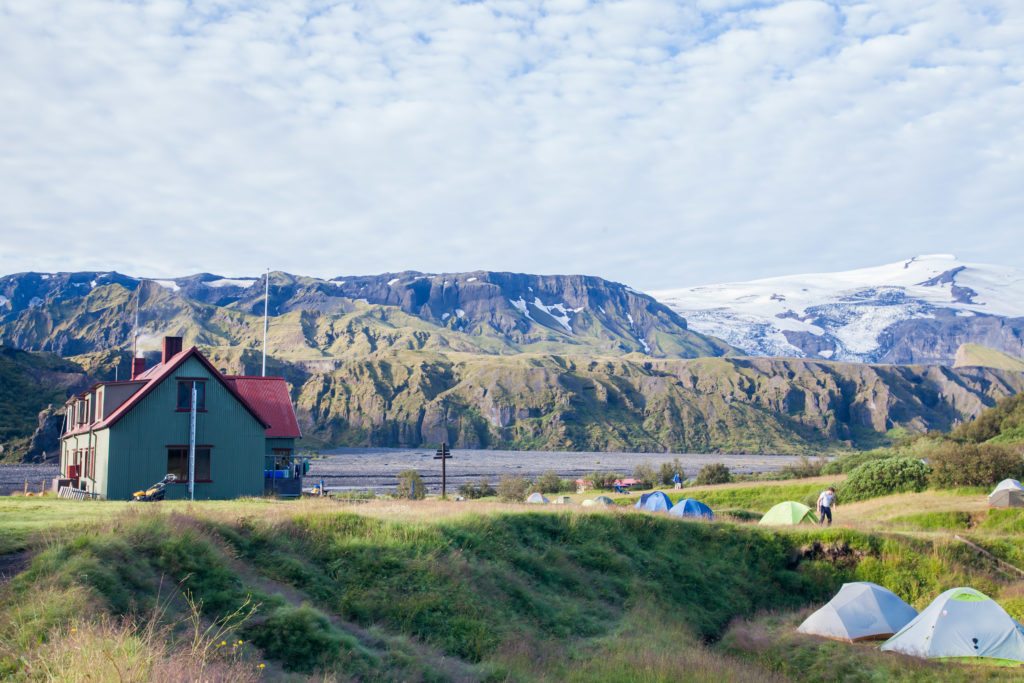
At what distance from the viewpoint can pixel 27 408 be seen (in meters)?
179

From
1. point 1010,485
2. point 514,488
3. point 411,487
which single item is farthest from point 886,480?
point 411,487

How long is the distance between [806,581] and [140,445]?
29.8 metres

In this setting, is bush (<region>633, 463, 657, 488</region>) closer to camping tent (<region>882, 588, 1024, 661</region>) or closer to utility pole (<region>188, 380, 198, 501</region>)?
utility pole (<region>188, 380, 198, 501</region>)

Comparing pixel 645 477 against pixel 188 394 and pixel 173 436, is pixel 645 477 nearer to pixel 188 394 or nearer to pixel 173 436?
pixel 188 394

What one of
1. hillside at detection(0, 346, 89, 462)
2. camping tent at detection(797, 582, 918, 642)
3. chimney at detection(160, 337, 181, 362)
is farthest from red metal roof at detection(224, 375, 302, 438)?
hillside at detection(0, 346, 89, 462)

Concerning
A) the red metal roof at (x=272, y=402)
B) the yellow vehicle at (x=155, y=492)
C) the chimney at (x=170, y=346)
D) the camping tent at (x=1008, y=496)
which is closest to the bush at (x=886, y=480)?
the camping tent at (x=1008, y=496)

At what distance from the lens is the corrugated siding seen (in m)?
40.2

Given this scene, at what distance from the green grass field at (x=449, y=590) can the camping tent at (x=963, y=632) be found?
1554 mm

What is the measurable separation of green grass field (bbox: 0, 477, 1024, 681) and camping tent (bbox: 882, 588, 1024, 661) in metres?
1.55

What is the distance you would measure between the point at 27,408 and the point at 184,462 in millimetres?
161246

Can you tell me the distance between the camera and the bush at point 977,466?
5128 cm

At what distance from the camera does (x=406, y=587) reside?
21516mm

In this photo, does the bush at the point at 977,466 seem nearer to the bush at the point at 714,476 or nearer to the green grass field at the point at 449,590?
the green grass field at the point at 449,590

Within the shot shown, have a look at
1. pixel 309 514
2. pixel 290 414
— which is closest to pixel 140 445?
pixel 290 414
